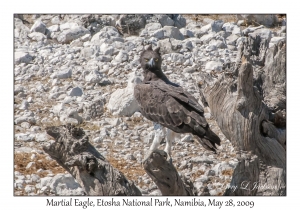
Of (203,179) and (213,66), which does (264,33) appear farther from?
(203,179)

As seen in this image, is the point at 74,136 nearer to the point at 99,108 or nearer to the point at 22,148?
the point at 22,148

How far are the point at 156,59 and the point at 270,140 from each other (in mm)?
3202

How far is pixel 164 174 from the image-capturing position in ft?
35.7

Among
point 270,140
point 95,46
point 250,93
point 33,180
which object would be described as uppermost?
point 95,46

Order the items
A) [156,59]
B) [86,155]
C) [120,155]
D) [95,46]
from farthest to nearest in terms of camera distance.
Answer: [95,46]
[120,155]
[156,59]
[86,155]

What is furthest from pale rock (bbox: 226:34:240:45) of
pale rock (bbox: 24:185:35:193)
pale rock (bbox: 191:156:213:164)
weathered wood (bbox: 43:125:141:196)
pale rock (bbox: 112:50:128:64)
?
weathered wood (bbox: 43:125:141:196)

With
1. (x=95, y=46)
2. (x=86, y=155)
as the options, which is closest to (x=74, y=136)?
(x=86, y=155)

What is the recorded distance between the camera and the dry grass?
1418cm

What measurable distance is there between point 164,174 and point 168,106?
1891mm

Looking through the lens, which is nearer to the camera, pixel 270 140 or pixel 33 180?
pixel 270 140

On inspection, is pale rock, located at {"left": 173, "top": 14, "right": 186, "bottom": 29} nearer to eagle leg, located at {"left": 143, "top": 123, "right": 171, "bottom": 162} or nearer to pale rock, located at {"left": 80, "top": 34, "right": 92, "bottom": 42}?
pale rock, located at {"left": 80, "top": 34, "right": 92, "bottom": 42}

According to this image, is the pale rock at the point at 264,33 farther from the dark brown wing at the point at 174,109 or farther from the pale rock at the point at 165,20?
the dark brown wing at the point at 174,109

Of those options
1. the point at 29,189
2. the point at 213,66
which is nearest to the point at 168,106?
the point at 29,189

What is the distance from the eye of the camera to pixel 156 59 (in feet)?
44.3
